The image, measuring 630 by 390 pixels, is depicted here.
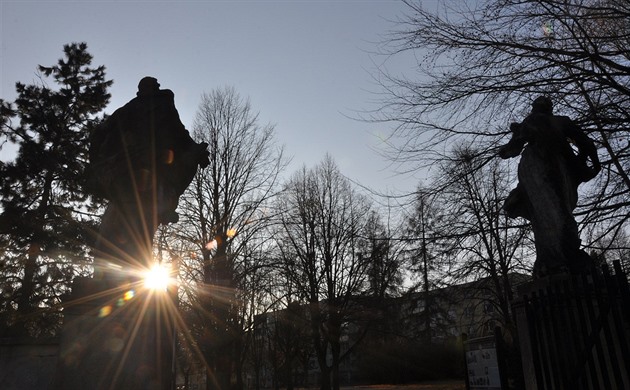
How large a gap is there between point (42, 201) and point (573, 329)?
60.6 ft

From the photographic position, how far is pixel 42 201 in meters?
17.6

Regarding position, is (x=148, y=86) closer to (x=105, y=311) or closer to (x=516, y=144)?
(x=105, y=311)

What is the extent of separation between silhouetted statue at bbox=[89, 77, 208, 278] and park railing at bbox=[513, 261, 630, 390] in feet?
12.1

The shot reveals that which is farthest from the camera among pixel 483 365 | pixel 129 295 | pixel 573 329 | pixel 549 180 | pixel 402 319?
pixel 402 319

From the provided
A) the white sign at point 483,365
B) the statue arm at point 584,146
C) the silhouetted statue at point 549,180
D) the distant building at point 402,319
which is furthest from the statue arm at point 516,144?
the distant building at point 402,319

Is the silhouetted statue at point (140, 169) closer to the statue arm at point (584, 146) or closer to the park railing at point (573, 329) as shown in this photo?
the park railing at point (573, 329)

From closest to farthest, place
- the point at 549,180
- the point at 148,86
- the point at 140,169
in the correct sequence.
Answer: the point at 140,169 < the point at 549,180 < the point at 148,86

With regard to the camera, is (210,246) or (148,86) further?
(210,246)

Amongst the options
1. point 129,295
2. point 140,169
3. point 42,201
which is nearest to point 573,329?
point 129,295

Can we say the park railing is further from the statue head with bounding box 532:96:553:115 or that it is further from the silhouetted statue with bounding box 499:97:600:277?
the statue head with bounding box 532:96:553:115

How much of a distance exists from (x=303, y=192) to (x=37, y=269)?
1200cm

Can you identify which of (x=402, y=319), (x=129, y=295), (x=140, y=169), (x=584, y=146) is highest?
(x=402, y=319)

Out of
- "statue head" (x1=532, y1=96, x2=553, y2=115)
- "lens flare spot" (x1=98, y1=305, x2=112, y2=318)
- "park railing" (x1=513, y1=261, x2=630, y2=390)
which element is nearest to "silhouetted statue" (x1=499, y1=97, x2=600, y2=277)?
"statue head" (x1=532, y1=96, x2=553, y2=115)

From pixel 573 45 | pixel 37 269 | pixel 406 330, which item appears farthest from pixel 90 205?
pixel 406 330
